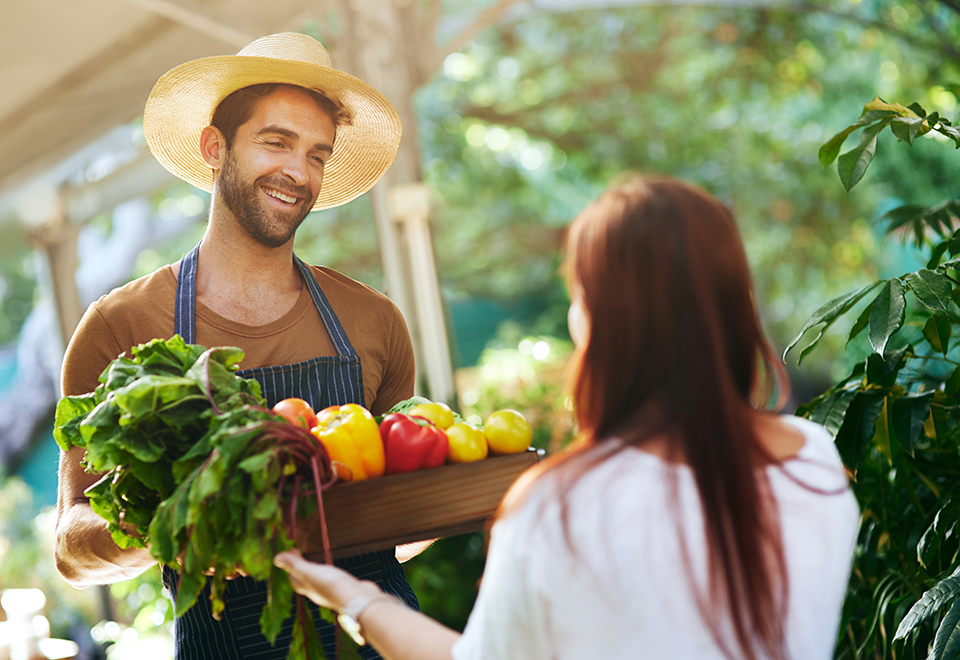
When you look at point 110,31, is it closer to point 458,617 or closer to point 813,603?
point 458,617

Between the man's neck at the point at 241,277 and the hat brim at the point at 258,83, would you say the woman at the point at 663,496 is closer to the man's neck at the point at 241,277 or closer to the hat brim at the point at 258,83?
the man's neck at the point at 241,277

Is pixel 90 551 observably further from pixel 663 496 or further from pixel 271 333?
pixel 663 496

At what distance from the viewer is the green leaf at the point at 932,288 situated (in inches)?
70.3

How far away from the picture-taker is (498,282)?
509 inches

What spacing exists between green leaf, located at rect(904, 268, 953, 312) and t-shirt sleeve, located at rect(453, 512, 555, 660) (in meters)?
1.24

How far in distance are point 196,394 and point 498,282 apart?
11686 millimetres

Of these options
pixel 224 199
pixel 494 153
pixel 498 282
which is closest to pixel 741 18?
pixel 494 153

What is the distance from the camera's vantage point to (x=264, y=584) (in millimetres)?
1599

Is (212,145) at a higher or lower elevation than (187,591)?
higher

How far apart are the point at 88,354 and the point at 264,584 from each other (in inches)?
22.4

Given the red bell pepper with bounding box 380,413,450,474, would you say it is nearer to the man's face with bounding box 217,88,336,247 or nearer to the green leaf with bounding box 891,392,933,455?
the man's face with bounding box 217,88,336,247

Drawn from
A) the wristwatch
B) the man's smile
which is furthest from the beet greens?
the man's smile

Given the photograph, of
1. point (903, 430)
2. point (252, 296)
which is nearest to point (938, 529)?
point (903, 430)

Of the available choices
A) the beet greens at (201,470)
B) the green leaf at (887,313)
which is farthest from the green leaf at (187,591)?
the green leaf at (887,313)
